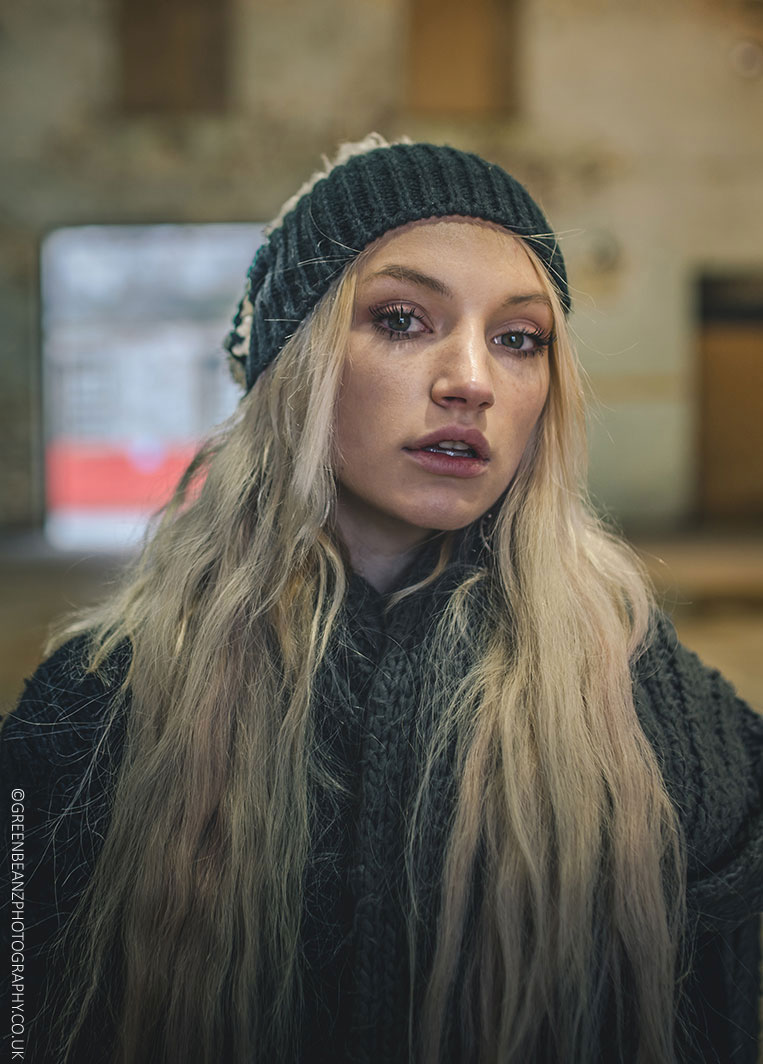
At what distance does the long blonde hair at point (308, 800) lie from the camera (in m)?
1.02

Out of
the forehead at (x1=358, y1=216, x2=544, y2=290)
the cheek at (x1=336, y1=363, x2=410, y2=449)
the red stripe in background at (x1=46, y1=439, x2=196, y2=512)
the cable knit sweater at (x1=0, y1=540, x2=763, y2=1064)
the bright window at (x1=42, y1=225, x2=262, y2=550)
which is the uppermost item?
the bright window at (x1=42, y1=225, x2=262, y2=550)

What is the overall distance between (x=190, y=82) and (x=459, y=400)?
7290 mm

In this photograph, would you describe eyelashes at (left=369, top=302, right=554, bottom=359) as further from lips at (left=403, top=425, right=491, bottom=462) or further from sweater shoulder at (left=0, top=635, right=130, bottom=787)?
sweater shoulder at (left=0, top=635, right=130, bottom=787)

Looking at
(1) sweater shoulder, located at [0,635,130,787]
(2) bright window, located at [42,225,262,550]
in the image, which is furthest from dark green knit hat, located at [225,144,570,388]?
(2) bright window, located at [42,225,262,550]

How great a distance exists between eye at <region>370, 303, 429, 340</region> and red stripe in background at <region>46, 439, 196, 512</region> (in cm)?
678

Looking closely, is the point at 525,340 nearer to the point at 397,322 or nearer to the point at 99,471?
the point at 397,322

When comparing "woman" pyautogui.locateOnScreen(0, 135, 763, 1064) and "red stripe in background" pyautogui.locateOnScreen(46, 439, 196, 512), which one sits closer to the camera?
"woman" pyautogui.locateOnScreen(0, 135, 763, 1064)

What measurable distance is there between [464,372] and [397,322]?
134 mm

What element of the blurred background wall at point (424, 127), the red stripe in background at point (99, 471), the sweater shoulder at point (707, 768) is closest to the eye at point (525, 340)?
the sweater shoulder at point (707, 768)

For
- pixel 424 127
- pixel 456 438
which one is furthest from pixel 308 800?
pixel 424 127

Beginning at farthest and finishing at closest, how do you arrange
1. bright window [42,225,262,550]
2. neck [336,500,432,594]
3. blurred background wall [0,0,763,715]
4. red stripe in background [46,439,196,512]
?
red stripe in background [46,439,196,512] → bright window [42,225,262,550] → blurred background wall [0,0,763,715] → neck [336,500,432,594]

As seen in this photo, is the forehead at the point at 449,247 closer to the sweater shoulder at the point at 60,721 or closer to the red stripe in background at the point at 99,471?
the sweater shoulder at the point at 60,721

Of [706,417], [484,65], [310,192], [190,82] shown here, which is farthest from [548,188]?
[310,192]

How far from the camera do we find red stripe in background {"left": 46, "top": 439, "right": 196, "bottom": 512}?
7.79 metres
